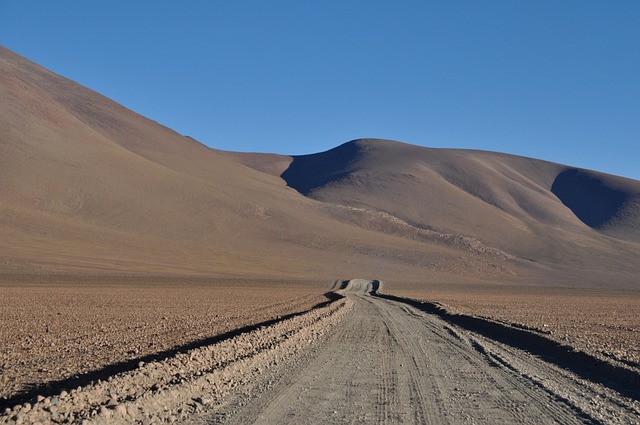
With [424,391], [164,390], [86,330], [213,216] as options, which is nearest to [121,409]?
[164,390]

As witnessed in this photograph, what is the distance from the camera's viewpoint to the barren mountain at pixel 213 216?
275 ft

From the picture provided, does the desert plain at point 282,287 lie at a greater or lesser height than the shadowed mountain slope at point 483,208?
lesser

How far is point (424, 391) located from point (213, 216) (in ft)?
324

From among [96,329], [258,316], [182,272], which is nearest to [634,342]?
[258,316]

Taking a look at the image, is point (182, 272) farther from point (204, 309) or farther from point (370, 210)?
point (370, 210)

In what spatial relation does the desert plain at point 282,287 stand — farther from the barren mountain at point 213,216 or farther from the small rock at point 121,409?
the barren mountain at point 213,216

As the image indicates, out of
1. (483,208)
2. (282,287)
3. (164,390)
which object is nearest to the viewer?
(164,390)

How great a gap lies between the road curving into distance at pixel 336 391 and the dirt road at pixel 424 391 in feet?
0.06

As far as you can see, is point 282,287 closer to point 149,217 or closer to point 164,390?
point 149,217

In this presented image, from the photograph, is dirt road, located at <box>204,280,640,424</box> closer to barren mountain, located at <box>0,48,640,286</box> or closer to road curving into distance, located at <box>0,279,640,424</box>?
road curving into distance, located at <box>0,279,640,424</box>

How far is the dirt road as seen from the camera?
9.30m

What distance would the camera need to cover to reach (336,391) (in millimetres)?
10992

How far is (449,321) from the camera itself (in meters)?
28.2

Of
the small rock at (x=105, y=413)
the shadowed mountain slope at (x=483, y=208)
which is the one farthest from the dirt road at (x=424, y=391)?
the shadowed mountain slope at (x=483, y=208)
